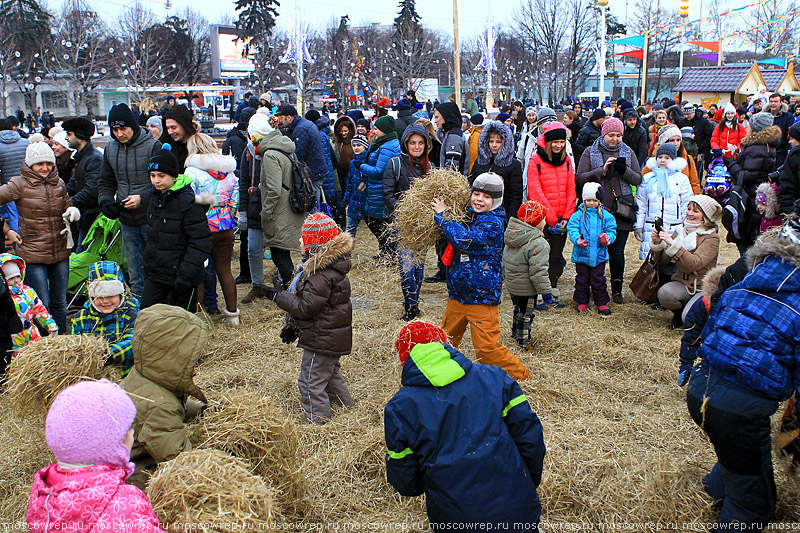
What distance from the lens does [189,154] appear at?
6617 mm

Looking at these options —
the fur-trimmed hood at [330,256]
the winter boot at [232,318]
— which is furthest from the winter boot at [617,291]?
the winter boot at [232,318]

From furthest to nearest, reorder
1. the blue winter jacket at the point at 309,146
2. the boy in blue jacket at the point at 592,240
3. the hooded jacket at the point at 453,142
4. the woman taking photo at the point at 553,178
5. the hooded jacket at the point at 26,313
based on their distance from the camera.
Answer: the blue winter jacket at the point at 309,146, the hooded jacket at the point at 453,142, the woman taking photo at the point at 553,178, the boy in blue jacket at the point at 592,240, the hooded jacket at the point at 26,313

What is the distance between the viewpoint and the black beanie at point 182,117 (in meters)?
6.65


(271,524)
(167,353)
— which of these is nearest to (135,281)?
(167,353)

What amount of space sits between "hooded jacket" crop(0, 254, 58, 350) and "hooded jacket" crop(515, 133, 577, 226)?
491 centimetres

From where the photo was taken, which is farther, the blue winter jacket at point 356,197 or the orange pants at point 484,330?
the blue winter jacket at point 356,197

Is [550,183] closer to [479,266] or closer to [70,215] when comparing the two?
[479,266]

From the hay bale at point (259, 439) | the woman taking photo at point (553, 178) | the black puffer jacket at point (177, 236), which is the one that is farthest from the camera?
the woman taking photo at point (553, 178)

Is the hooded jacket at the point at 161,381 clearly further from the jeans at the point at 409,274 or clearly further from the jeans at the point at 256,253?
the jeans at the point at 256,253

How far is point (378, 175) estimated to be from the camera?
24.2 ft

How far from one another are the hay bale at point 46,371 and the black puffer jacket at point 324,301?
4.05 feet

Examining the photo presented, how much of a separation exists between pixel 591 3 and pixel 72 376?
54.8 metres

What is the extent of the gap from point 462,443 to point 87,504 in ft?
4.57

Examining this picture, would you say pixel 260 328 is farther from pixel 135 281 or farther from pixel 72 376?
pixel 72 376
